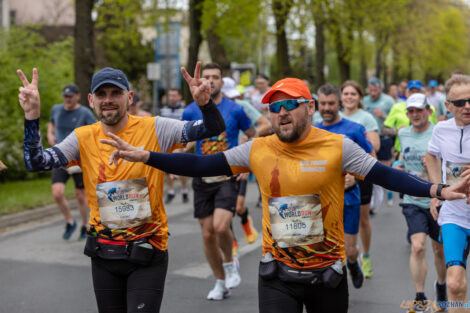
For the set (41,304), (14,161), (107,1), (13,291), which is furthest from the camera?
(107,1)

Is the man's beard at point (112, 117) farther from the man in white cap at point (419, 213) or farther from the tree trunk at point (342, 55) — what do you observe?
the tree trunk at point (342, 55)

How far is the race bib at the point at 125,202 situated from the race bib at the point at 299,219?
0.84 metres

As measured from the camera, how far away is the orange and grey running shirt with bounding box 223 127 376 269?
13.0ft

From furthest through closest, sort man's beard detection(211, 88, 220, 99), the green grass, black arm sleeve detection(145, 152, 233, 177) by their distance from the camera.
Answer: the green grass → man's beard detection(211, 88, 220, 99) → black arm sleeve detection(145, 152, 233, 177)

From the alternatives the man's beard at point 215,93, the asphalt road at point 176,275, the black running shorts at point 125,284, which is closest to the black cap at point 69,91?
the asphalt road at point 176,275

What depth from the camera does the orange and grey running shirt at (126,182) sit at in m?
4.28

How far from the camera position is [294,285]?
12.9ft

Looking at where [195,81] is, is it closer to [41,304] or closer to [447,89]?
[447,89]

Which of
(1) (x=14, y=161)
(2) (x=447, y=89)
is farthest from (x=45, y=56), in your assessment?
(2) (x=447, y=89)

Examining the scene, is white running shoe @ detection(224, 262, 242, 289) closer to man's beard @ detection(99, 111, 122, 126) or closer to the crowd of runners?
the crowd of runners

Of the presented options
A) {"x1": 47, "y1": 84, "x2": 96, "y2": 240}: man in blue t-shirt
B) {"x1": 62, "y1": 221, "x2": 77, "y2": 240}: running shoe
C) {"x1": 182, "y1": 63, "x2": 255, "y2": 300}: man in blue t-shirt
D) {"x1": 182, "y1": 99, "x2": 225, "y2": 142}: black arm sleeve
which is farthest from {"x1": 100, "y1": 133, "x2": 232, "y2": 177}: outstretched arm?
{"x1": 62, "y1": 221, "x2": 77, "y2": 240}: running shoe

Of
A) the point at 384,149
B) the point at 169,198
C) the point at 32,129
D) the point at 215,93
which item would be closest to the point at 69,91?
the point at 215,93

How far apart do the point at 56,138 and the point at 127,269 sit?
21.4 feet

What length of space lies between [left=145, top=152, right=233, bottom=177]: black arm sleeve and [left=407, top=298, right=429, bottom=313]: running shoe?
3.11 meters
